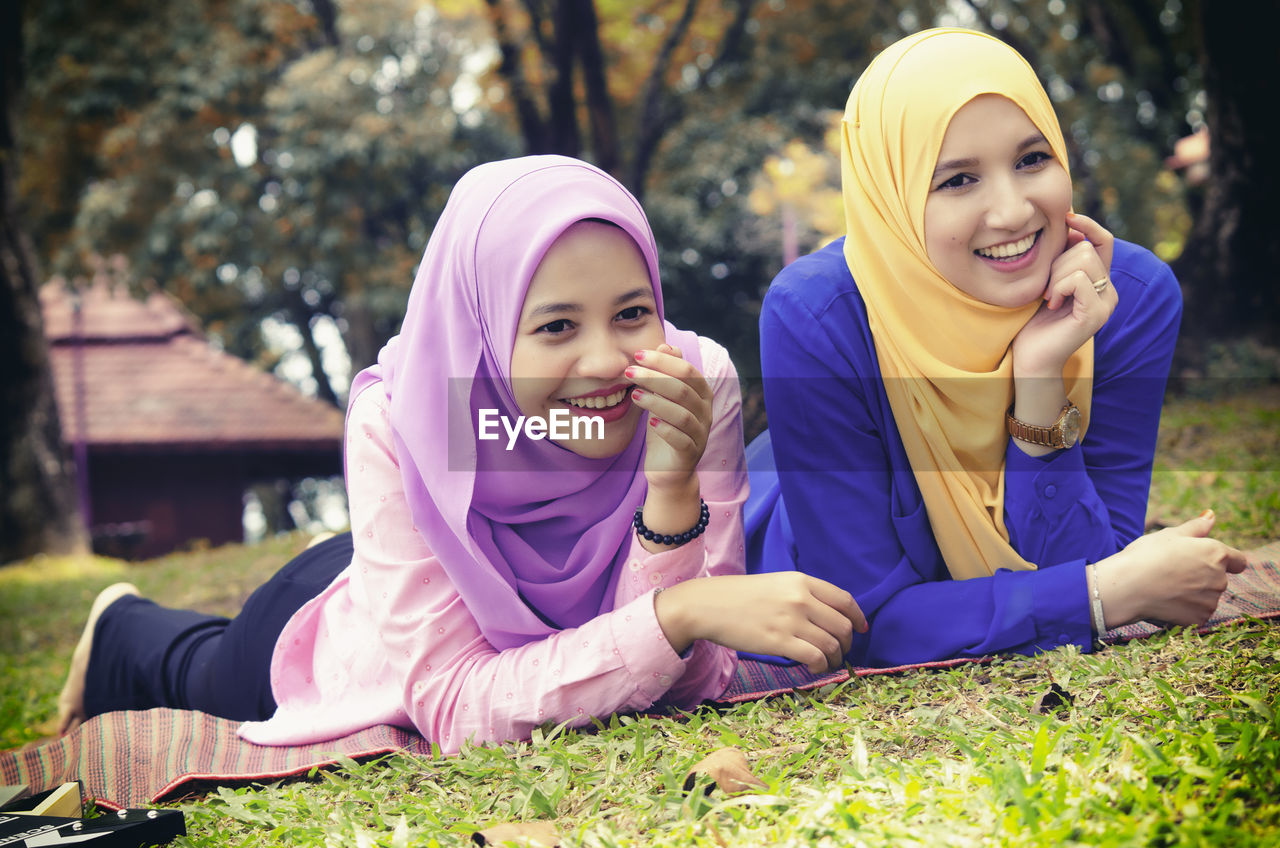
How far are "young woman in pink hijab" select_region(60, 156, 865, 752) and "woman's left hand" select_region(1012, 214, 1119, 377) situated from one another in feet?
2.10

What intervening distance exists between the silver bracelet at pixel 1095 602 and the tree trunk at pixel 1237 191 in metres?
5.21

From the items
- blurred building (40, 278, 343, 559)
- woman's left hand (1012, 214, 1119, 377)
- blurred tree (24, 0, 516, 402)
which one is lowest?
blurred building (40, 278, 343, 559)

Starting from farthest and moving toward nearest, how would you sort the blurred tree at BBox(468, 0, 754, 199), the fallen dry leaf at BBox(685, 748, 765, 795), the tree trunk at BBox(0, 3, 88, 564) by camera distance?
the blurred tree at BBox(468, 0, 754, 199)
the tree trunk at BBox(0, 3, 88, 564)
the fallen dry leaf at BBox(685, 748, 765, 795)

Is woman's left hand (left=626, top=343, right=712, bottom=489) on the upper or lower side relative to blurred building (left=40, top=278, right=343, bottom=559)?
upper

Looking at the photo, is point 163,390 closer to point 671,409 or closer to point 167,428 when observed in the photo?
point 167,428

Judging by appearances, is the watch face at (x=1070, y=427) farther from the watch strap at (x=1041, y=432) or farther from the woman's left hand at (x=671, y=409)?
the woman's left hand at (x=671, y=409)

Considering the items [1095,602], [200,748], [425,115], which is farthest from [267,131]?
[1095,602]

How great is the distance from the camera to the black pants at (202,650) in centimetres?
276

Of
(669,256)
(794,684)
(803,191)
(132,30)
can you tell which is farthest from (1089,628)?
(132,30)

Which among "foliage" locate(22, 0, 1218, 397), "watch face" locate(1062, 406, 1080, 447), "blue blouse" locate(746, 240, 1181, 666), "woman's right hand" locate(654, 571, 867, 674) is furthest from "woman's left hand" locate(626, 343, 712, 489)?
"foliage" locate(22, 0, 1218, 397)

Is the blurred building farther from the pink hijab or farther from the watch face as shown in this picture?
the watch face

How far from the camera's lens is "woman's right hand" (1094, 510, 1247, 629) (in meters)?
2.10

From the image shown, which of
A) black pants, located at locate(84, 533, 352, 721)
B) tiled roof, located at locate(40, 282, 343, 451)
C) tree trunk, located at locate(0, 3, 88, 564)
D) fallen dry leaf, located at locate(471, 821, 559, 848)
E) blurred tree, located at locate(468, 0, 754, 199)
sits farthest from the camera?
tiled roof, located at locate(40, 282, 343, 451)

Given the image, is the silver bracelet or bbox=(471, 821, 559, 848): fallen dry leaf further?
the silver bracelet
